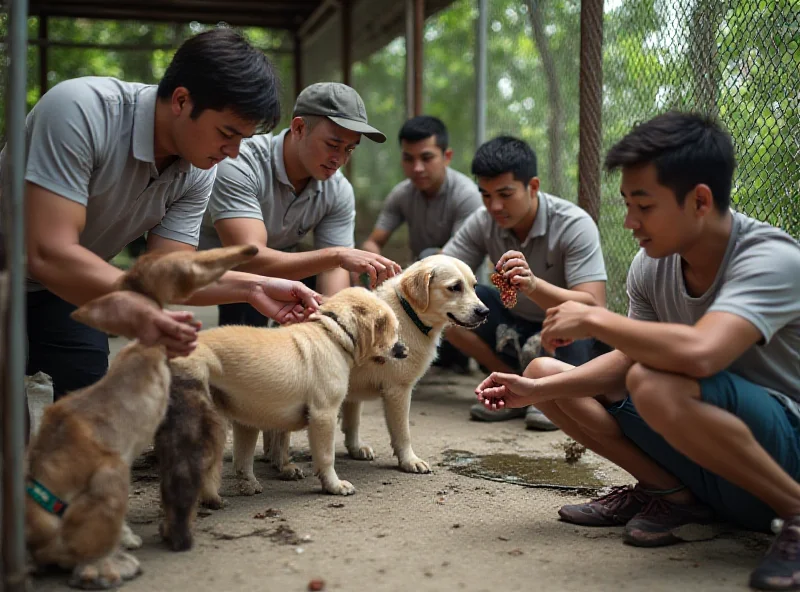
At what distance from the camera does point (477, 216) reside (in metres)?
6.10

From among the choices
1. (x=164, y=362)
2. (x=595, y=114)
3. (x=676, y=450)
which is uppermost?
(x=595, y=114)

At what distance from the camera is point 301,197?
5254 mm

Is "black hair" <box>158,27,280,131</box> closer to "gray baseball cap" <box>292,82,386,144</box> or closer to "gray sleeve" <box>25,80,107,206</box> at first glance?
"gray sleeve" <box>25,80,107,206</box>

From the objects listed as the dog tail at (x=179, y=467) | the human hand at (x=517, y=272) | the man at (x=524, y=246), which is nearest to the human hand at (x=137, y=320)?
the dog tail at (x=179, y=467)

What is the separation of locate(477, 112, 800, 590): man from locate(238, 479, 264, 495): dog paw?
130cm

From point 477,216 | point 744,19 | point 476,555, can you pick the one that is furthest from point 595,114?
point 476,555

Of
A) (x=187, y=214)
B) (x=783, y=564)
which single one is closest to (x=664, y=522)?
(x=783, y=564)

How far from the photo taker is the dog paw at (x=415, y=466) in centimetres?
435

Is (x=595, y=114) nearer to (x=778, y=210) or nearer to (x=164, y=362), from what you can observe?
(x=778, y=210)

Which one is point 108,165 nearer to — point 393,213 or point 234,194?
point 234,194

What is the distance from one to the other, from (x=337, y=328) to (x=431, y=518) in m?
0.95

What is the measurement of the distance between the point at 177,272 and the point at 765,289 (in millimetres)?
1923

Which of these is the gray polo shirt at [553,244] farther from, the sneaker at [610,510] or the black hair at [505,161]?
the sneaker at [610,510]

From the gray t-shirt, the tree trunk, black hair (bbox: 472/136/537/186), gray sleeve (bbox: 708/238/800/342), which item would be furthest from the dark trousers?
the tree trunk
